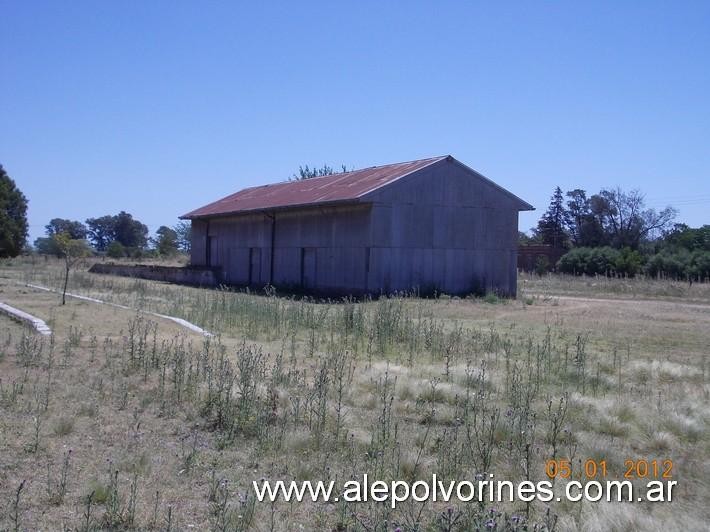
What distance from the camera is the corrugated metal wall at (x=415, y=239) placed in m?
29.6

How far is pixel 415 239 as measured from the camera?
3036 centimetres

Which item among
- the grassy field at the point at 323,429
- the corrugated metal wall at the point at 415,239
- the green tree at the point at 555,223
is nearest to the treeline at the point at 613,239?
the green tree at the point at 555,223

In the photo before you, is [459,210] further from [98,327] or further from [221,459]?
[221,459]

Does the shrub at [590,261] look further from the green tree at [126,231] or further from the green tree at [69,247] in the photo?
the green tree at [126,231]

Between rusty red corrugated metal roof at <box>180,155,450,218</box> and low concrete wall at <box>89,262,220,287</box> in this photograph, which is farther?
low concrete wall at <box>89,262,220,287</box>

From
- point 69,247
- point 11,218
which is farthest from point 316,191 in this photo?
point 11,218

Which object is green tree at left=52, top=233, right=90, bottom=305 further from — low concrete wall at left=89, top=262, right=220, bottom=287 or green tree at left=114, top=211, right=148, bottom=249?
green tree at left=114, top=211, right=148, bottom=249

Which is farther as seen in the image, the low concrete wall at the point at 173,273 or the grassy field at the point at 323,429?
the low concrete wall at the point at 173,273

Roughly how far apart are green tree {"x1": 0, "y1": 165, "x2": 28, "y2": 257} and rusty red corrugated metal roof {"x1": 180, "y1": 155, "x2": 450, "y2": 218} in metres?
9.76

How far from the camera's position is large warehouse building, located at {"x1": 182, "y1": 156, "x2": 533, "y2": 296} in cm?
2966

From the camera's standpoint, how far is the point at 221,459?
6527mm

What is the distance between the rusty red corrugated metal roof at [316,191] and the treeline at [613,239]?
88.6ft

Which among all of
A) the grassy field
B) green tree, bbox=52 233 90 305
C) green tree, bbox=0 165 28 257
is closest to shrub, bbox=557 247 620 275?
green tree, bbox=0 165 28 257

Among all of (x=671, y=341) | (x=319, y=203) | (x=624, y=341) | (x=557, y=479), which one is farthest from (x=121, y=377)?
(x=319, y=203)
